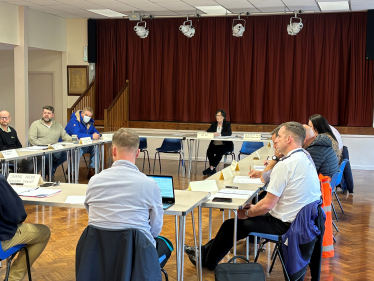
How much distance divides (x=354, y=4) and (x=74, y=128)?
5.60 m

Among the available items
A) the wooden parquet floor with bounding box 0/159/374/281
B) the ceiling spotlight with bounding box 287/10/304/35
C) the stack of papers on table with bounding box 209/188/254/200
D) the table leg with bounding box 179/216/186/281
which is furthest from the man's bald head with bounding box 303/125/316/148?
the ceiling spotlight with bounding box 287/10/304/35

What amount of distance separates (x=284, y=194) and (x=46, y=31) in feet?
27.8

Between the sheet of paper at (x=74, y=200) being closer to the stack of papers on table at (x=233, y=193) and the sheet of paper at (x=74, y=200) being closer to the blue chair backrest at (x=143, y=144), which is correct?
the stack of papers on table at (x=233, y=193)

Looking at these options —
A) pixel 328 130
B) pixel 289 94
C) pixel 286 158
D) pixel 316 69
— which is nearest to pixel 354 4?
pixel 316 69

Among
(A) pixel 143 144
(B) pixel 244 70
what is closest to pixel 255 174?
(A) pixel 143 144

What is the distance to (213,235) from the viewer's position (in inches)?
186

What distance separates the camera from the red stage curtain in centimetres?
933

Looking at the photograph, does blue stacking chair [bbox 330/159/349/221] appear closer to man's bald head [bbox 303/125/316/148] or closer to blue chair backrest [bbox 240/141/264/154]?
man's bald head [bbox 303/125/316/148]

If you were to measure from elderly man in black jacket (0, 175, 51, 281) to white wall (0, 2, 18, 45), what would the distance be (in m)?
6.82

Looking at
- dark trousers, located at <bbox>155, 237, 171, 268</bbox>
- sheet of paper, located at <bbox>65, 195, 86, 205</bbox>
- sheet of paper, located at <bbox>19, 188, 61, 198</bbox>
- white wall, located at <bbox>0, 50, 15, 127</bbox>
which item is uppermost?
white wall, located at <bbox>0, 50, 15, 127</bbox>

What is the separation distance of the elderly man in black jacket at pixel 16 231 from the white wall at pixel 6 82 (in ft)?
30.9

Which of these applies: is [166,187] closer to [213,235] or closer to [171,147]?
[213,235]

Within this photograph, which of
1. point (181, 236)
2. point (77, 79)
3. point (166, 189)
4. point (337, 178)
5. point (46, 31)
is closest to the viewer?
point (181, 236)

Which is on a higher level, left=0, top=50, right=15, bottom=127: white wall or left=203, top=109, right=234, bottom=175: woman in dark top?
left=0, top=50, right=15, bottom=127: white wall
